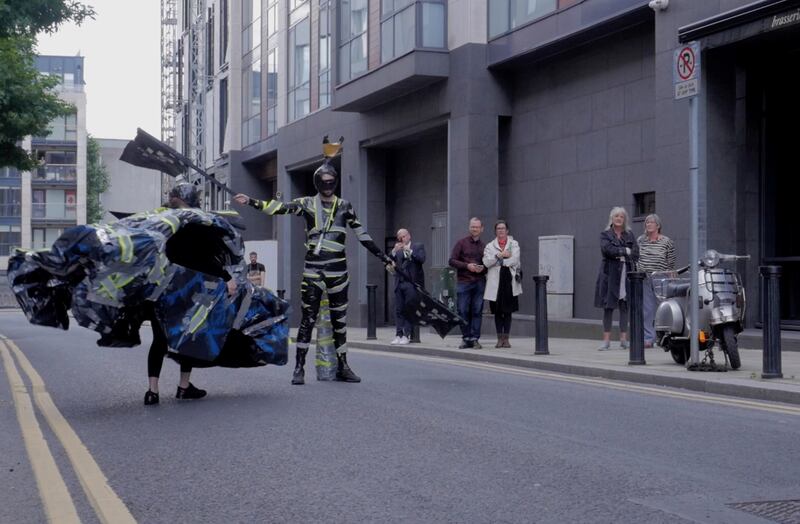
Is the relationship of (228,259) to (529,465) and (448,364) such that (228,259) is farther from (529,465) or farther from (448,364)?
(448,364)

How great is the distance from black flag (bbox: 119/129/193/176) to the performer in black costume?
79 centimetres

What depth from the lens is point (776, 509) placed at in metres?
4.80

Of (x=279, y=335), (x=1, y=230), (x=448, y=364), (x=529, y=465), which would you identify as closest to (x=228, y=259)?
(x=279, y=335)

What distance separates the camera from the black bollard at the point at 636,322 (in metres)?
11.4

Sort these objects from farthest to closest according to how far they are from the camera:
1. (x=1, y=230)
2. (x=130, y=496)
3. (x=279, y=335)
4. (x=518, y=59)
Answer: (x=1, y=230) < (x=518, y=59) < (x=279, y=335) < (x=130, y=496)

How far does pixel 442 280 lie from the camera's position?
820 inches

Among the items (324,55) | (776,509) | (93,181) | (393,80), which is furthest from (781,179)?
(93,181)

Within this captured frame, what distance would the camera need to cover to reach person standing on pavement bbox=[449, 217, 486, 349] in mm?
15031

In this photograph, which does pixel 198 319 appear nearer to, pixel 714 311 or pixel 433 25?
pixel 714 311

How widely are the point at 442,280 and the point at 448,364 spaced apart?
25.9ft

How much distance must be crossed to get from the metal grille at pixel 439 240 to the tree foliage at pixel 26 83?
812 cm

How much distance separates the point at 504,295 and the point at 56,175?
72419 millimetres

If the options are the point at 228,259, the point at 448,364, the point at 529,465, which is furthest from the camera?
the point at 448,364

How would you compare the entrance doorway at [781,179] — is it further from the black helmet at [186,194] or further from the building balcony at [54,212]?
the building balcony at [54,212]
